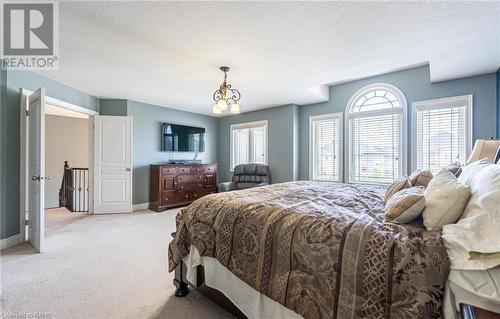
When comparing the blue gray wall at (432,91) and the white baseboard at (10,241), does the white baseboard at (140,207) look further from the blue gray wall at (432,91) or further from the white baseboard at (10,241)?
the blue gray wall at (432,91)

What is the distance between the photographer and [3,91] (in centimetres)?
299

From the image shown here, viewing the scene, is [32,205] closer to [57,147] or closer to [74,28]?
[74,28]

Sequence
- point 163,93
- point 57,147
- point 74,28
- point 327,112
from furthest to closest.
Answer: point 57,147, point 327,112, point 163,93, point 74,28

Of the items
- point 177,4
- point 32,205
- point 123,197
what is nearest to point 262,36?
point 177,4

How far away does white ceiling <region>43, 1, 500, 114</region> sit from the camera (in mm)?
1941

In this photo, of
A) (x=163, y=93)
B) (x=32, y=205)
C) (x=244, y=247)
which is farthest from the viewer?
(x=163, y=93)

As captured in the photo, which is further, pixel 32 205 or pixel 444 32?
pixel 32 205

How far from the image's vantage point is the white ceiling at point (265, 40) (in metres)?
1.94

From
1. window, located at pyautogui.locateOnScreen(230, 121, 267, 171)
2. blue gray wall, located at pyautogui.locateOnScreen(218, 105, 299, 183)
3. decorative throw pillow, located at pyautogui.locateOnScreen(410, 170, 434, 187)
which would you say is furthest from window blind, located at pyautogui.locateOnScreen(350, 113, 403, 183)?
decorative throw pillow, located at pyautogui.locateOnScreen(410, 170, 434, 187)

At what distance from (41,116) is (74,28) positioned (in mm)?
1337

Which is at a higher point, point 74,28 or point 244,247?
point 74,28

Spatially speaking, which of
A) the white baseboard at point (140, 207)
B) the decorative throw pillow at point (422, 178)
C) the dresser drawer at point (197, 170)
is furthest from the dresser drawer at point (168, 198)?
the decorative throw pillow at point (422, 178)

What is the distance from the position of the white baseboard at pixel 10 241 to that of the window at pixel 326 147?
4.98 meters

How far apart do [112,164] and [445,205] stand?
17.5 feet
